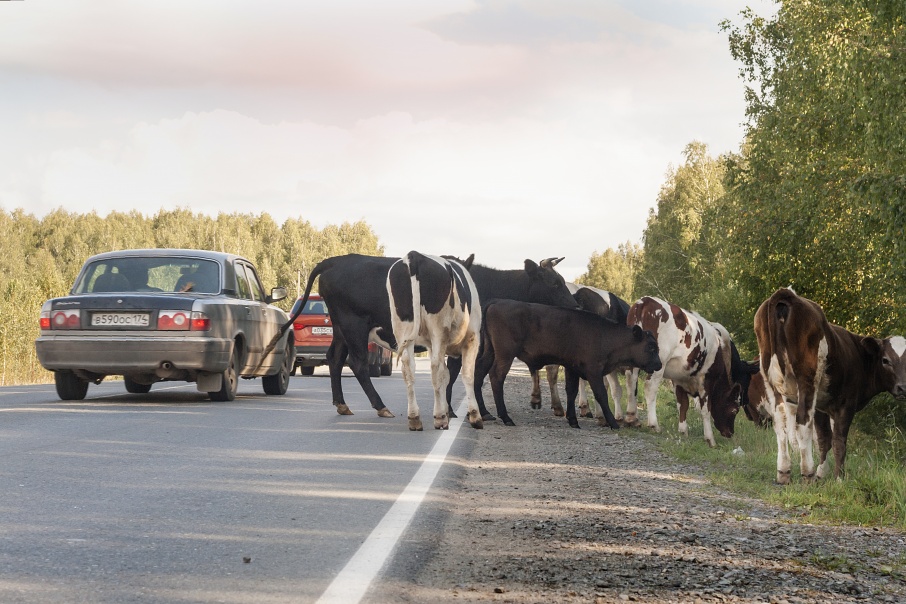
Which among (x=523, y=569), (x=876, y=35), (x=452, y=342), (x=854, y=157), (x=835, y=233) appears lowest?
(x=523, y=569)

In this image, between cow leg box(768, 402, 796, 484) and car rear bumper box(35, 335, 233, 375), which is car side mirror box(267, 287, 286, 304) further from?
cow leg box(768, 402, 796, 484)

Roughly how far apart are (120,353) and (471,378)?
4664 millimetres

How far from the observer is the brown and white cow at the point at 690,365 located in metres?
14.9

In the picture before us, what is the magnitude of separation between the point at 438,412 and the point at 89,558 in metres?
7.81

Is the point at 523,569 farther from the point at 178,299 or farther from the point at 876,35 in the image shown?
the point at 876,35

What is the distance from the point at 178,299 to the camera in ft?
47.5

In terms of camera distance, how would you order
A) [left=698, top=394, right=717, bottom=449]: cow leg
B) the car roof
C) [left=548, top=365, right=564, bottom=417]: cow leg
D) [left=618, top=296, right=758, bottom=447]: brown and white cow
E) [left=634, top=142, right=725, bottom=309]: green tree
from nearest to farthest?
[left=698, top=394, right=717, bottom=449]: cow leg, [left=618, top=296, right=758, bottom=447]: brown and white cow, the car roof, [left=548, top=365, right=564, bottom=417]: cow leg, [left=634, top=142, right=725, bottom=309]: green tree

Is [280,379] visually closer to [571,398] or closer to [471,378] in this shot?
[571,398]

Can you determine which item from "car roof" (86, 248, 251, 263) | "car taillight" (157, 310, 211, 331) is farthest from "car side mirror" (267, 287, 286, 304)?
"car taillight" (157, 310, 211, 331)

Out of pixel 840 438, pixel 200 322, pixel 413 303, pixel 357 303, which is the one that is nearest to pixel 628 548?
pixel 840 438

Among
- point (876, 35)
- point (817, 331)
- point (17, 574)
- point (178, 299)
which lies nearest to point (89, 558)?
point (17, 574)

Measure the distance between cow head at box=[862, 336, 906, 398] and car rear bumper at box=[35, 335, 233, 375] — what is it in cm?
825

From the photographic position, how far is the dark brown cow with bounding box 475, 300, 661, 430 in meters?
14.5

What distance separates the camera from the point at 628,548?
5922 mm
